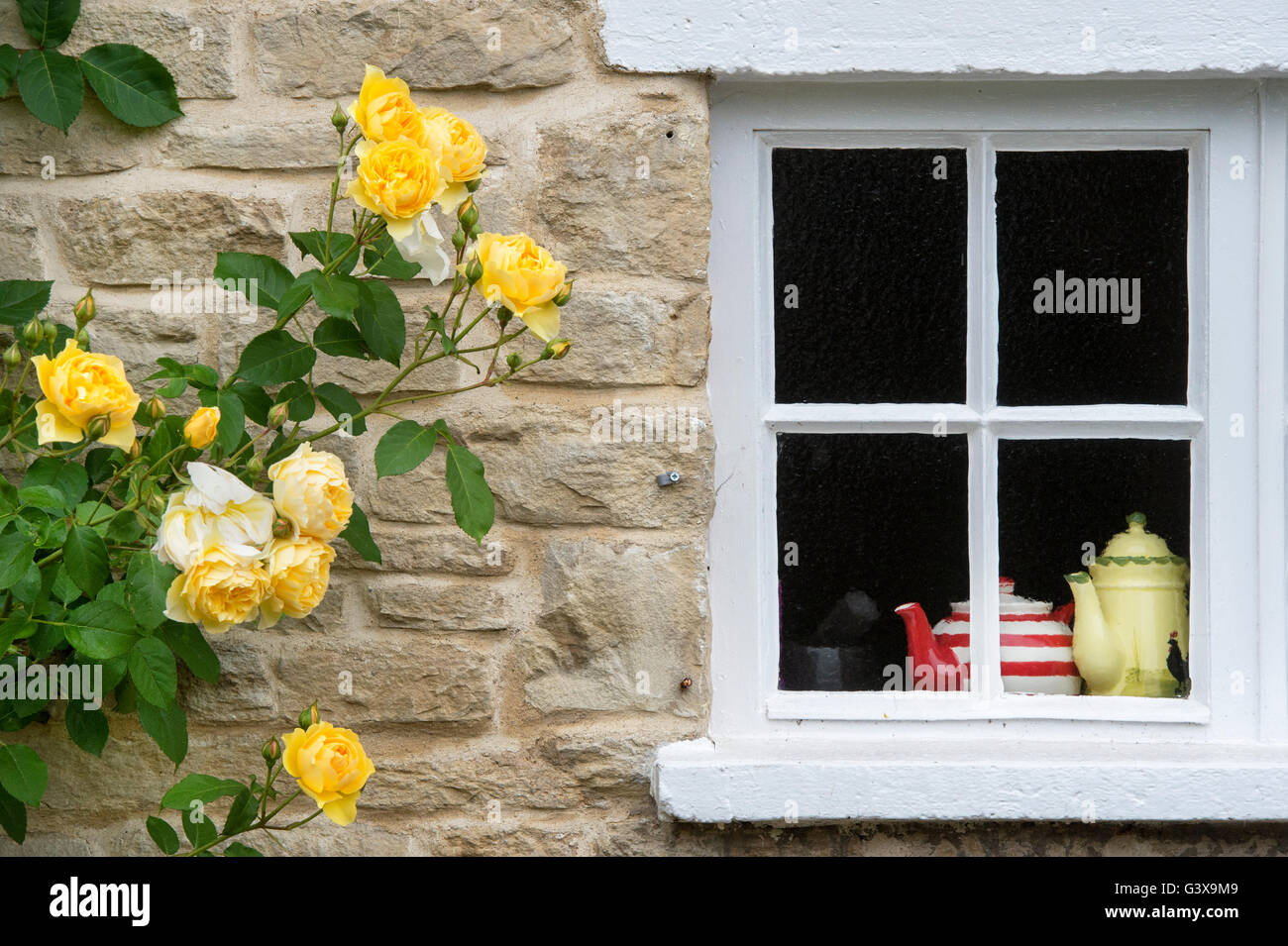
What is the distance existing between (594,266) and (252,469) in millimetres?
705

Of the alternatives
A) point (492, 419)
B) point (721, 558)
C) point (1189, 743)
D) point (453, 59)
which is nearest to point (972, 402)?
point (721, 558)

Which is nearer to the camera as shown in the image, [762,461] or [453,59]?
[453,59]

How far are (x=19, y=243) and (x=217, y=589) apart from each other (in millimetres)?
919

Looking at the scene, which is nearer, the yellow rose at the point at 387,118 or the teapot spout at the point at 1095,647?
the yellow rose at the point at 387,118

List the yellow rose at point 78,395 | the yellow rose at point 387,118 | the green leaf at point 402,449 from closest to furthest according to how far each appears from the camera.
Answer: the yellow rose at point 78,395, the yellow rose at point 387,118, the green leaf at point 402,449

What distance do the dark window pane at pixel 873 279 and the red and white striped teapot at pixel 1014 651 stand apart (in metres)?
0.38

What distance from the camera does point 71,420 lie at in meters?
1.22

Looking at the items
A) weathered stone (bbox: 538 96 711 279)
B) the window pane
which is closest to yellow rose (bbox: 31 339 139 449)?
weathered stone (bbox: 538 96 711 279)

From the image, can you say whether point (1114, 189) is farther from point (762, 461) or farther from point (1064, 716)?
point (1064, 716)

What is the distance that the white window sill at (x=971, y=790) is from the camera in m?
1.71

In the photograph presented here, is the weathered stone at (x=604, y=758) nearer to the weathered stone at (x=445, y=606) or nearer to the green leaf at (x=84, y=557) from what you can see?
the weathered stone at (x=445, y=606)

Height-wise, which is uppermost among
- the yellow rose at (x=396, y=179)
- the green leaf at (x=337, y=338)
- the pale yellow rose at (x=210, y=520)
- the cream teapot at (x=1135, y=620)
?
the yellow rose at (x=396, y=179)

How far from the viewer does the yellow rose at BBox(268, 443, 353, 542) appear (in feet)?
4.14

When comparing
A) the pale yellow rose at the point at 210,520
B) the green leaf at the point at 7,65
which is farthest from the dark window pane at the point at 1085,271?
the green leaf at the point at 7,65
